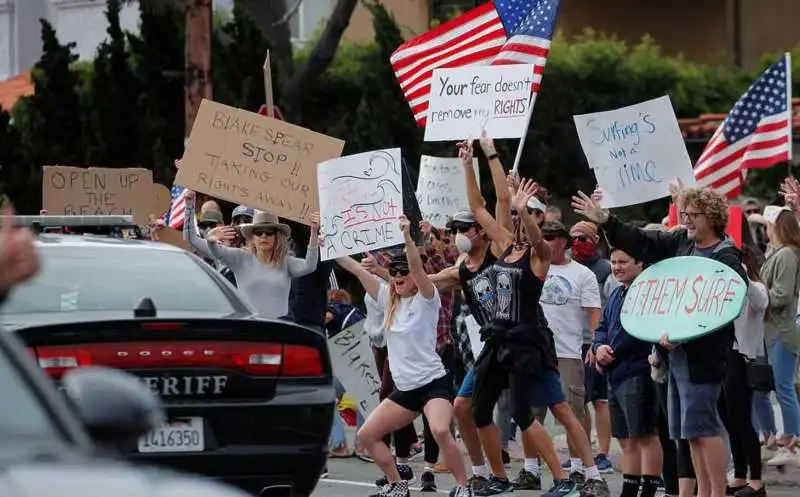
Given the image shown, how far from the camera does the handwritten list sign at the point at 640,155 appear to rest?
1220cm

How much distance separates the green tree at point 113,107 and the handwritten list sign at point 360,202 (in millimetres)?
10160

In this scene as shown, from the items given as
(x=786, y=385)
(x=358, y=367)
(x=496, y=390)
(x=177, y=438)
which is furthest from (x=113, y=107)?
(x=177, y=438)

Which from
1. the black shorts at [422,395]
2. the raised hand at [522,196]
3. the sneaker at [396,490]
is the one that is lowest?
the sneaker at [396,490]

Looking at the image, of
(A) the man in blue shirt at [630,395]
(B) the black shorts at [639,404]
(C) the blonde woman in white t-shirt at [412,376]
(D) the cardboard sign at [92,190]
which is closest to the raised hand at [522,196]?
(A) the man in blue shirt at [630,395]

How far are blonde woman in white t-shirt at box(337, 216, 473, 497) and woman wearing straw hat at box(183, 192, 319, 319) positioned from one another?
0.93 metres

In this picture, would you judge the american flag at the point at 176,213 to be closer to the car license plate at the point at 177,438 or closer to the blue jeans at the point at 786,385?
the blue jeans at the point at 786,385

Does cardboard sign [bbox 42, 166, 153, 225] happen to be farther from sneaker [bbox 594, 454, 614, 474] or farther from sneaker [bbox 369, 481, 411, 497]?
sneaker [bbox 369, 481, 411, 497]

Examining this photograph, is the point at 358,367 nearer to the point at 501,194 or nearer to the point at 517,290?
the point at 501,194

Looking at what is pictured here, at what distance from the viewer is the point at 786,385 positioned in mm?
13773

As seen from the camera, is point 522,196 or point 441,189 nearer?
point 522,196

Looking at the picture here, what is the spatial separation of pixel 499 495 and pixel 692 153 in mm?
12194

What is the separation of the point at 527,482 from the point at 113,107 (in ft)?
39.1

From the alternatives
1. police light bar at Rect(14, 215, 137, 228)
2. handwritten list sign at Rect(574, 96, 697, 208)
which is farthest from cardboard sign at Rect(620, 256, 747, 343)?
police light bar at Rect(14, 215, 137, 228)

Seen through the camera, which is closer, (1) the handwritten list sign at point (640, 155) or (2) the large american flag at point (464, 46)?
(1) the handwritten list sign at point (640, 155)
